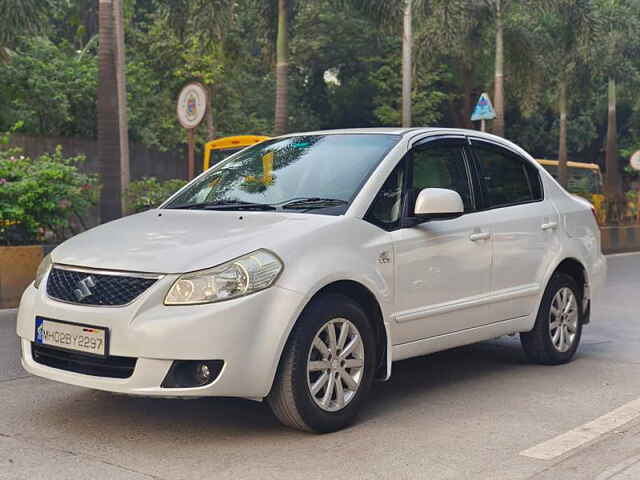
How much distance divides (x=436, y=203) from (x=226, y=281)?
1.45 meters

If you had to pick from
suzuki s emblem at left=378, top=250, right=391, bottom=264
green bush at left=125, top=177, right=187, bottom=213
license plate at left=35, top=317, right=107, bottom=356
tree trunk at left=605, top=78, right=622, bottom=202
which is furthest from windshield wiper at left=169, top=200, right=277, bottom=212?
tree trunk at left=605, top=78, right=622, bottom=202

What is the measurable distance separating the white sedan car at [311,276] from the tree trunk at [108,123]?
10951 millimetres

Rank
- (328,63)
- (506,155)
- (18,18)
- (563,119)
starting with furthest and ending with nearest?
(328,63) < (563,119) < (18,18) < (506,155)

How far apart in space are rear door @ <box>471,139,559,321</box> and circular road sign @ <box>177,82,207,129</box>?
623cm

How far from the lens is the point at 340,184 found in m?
5.52

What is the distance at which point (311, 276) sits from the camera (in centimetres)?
479

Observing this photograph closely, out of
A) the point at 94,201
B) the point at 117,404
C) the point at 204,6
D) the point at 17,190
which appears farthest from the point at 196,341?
the point at 204,6

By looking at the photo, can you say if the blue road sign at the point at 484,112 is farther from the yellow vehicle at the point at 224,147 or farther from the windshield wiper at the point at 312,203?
the windshield wiper at the point at 312,203

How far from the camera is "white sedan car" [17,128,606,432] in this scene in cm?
457

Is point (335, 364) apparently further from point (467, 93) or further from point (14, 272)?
point (467, 93)

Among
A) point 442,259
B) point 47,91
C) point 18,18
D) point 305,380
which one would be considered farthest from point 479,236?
point 47,91

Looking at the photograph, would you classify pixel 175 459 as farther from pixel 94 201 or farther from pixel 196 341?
pixel 94 201

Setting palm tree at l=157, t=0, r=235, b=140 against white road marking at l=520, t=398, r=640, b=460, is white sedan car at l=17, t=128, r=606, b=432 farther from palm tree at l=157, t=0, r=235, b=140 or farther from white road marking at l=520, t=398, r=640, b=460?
palm tree at l=157, t=0, r=235, b=140

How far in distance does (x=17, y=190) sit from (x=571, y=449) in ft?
24.0
